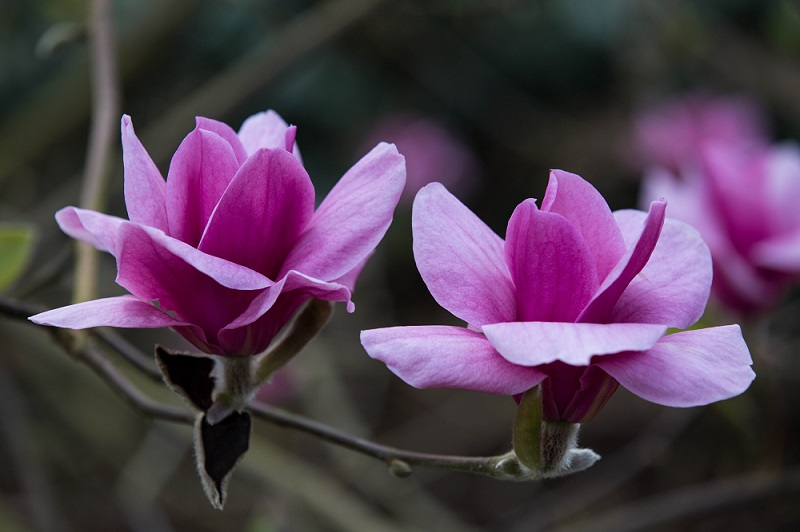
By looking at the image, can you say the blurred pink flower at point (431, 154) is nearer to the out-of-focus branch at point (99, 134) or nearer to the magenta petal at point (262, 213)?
the out-of-focus branch at point (99, 134)

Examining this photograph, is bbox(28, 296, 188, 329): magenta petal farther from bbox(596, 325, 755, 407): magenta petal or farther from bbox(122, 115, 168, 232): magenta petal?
bbox(596, 325, 755, 407): magenta petal

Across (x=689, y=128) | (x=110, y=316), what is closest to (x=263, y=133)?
(x=110, y=316)

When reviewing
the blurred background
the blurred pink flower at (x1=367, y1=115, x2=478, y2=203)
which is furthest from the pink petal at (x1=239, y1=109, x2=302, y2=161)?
the blurred pink flower at (x1=367, y1=115, x2=478, y2=203)

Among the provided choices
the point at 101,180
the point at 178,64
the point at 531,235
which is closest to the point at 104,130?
the point at 101,180

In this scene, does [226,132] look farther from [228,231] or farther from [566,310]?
[566,310]

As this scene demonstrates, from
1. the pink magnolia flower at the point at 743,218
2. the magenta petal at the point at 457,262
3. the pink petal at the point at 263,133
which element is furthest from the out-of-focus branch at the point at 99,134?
the pink magnolia flower at the point at 743,218
